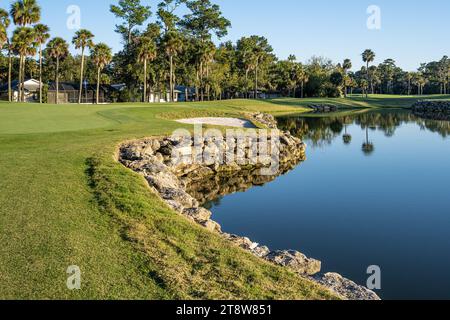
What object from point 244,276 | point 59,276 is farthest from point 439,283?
point 59,276

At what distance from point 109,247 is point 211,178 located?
1546 cm

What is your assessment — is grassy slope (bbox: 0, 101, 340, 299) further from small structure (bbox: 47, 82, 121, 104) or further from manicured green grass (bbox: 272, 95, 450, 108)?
manicured green grass (bbox: 272, 95, 450, 108)

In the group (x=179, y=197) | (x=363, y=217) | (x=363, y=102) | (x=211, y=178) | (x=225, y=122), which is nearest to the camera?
(x=179, y=197)

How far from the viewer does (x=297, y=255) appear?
10562mm

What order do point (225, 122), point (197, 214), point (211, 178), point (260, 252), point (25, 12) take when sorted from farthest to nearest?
point (25, 12)
point (225, 122)
point (211, 178)
point (197, 214)
point (260, 252)

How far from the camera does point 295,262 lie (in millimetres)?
10172

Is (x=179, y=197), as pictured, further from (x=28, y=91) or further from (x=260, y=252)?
(x=28, y=91)

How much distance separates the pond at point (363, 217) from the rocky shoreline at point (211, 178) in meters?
1.28

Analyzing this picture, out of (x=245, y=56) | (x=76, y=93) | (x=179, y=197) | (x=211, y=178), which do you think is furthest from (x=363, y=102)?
(x=179, y=197)

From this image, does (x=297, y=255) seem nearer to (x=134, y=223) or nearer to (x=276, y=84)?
(x=134, y=223)

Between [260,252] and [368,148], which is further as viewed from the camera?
[368,148]

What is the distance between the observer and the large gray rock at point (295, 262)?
10041mm

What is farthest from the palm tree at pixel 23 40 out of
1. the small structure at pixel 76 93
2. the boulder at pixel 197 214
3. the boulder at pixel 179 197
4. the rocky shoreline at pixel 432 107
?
the rocky shoreline at pixel 432 107
